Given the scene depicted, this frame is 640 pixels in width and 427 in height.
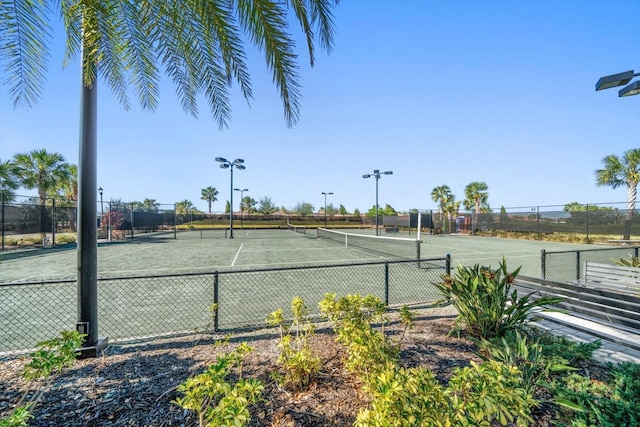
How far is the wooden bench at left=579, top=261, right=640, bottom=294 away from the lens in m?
4.66

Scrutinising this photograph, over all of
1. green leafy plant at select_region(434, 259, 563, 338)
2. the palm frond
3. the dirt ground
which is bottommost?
the dirt ground

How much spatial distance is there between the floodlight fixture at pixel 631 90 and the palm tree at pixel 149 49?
5.45 meters

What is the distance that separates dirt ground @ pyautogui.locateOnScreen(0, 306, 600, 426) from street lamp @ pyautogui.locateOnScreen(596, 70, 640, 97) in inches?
198

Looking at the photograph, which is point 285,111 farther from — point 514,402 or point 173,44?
point 514,402

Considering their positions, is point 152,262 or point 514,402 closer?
point 514,402

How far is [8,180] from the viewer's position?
1789 centimetres

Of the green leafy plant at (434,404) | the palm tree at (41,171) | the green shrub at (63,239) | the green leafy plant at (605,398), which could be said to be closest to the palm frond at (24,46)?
the green leafy plant at (434,404)

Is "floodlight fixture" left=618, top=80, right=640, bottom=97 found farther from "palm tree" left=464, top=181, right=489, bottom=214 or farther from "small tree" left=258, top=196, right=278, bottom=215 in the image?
"small tree" left=258, top=196, right=278, bottom=215

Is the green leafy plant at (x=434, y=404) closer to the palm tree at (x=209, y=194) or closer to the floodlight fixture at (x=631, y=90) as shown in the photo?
the floodlight fixture at (x=631, y=90)

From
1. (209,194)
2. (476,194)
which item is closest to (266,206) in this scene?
(209,194)

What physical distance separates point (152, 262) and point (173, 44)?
10.6 m

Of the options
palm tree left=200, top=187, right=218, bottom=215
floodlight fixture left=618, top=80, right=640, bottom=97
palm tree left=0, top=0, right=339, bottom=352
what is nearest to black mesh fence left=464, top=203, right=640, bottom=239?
floodlight fixture left=618, top=80, right=640, bottom=97

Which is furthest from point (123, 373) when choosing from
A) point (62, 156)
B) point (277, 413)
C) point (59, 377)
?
point (62, 156)

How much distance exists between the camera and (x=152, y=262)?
10961 millimetres
